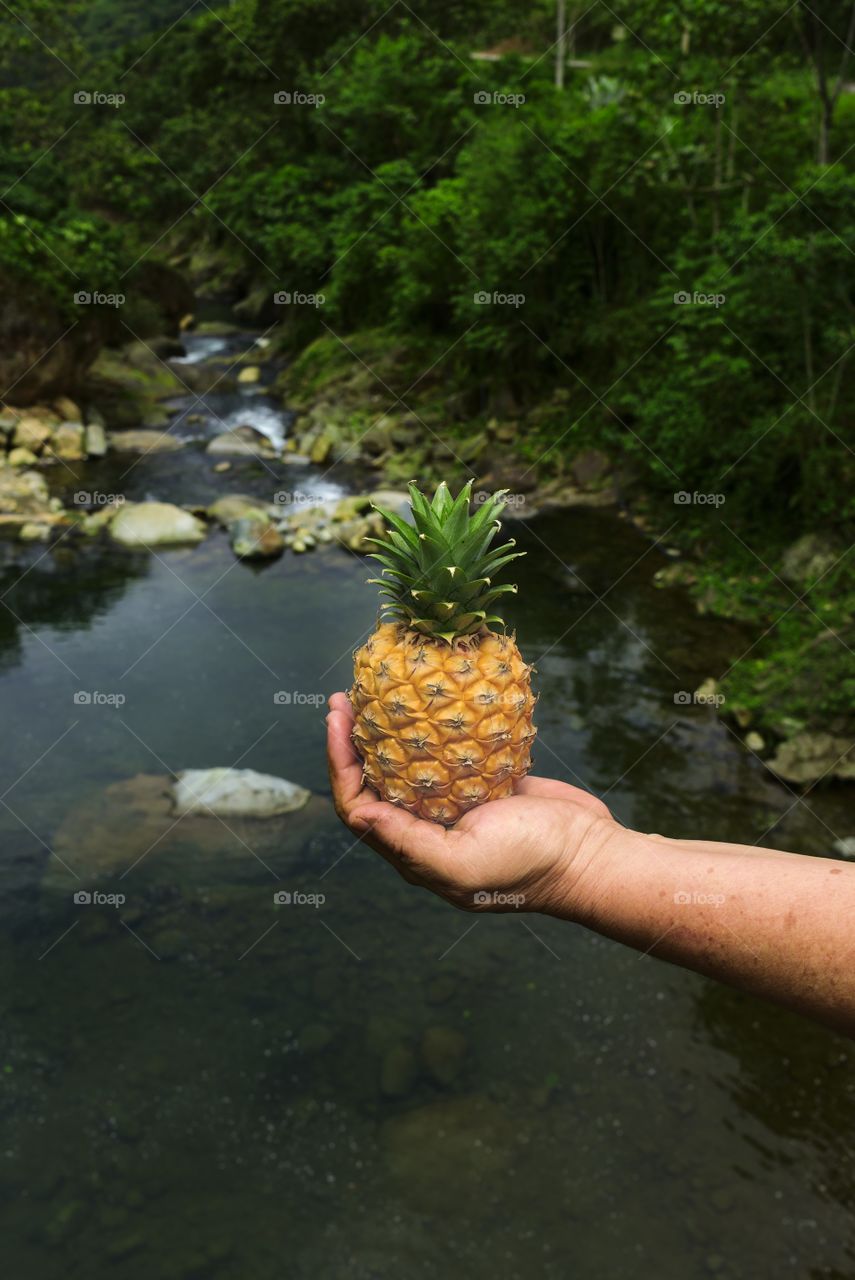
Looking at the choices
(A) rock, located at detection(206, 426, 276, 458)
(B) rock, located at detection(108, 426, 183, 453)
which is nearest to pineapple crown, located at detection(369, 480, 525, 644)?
(A) rock, located at detection(206, 426, 276, 458)

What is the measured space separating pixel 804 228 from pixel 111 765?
1183cm

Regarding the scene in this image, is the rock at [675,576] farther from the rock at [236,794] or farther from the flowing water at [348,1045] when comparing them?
the rock at [236,794]

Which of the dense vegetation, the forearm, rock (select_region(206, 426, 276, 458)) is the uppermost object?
the forearm

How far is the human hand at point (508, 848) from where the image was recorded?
3219 millimetres

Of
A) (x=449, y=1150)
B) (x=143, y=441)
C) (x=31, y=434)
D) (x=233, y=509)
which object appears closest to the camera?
(x=449, y=1150)

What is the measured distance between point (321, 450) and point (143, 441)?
436cm

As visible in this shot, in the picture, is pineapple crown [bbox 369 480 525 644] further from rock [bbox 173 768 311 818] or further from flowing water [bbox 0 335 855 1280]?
rock [bbox 173 768 311 818]

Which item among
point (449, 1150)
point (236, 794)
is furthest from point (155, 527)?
point (449, 1150)

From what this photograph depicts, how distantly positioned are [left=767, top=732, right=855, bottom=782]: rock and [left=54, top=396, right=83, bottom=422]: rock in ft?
59.2

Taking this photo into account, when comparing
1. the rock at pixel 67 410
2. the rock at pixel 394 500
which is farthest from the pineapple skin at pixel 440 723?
the rock at pixel 67 410

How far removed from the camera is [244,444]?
2200 cm

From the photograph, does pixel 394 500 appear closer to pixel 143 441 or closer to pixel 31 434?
pixel 143 441

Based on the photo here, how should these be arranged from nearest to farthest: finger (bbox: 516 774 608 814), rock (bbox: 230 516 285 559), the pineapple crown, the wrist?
the wrist, finger (bbox: 516 774 608 814), the pineapple crown, rock (bbox: 230 516 285 559)

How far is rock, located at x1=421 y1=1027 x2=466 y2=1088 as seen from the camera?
294 inches
